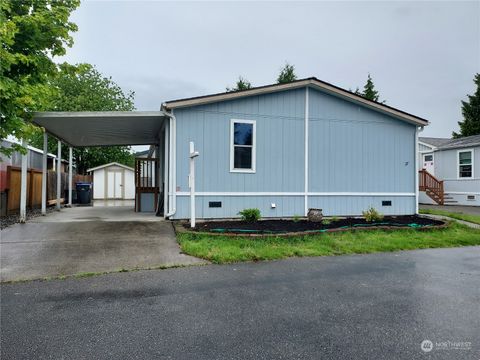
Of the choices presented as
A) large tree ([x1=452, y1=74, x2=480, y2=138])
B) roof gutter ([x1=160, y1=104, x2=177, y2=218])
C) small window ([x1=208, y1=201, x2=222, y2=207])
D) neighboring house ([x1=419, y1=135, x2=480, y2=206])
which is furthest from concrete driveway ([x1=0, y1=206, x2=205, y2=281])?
large tree ([x1=452, y1=74, x2=480, y2=138])

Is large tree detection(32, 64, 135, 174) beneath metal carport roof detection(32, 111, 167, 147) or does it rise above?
above

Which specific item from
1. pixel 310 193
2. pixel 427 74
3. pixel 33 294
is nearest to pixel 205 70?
pixel 427 74

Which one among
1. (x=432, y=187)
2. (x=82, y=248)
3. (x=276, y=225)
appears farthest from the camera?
(x=432, y=187)

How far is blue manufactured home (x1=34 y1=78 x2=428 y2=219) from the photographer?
29.2 feet

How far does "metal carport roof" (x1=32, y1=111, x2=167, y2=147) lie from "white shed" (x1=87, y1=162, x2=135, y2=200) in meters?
11.0

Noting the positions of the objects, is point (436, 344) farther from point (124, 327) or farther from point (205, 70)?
point (205, 70)

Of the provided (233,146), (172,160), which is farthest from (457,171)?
(172,160)

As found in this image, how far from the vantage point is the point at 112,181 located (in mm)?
24719

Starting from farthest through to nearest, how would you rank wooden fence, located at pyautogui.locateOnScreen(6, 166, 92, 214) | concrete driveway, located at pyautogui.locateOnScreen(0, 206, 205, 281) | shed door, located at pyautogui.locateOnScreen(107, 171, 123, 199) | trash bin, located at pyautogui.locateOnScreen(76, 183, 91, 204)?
shed door, located at pyautogui.locateOnScreen(107, 171, 123, 199) < trash bin, located at pyautogui.locateOnScreen(76, 183, 91, 204) < wooden fence, located at pyautogui.locateOnScreen(6, 166, 92, 214) < concrete driveway, located at pyautogui.locateOnScreen(0, 206, 205, 281)

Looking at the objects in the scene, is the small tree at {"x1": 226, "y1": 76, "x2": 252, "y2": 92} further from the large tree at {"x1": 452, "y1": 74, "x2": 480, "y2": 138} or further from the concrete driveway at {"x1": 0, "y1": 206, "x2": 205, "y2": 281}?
the concrete driveway at {"x1": 0, "y1": 206, "x2": 205, "y2": 281}

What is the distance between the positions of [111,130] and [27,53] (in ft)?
14.0

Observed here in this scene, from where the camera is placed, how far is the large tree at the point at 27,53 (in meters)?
5.67

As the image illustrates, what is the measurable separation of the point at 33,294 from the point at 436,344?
421 cm

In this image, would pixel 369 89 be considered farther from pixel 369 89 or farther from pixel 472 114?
pixel 472 114
